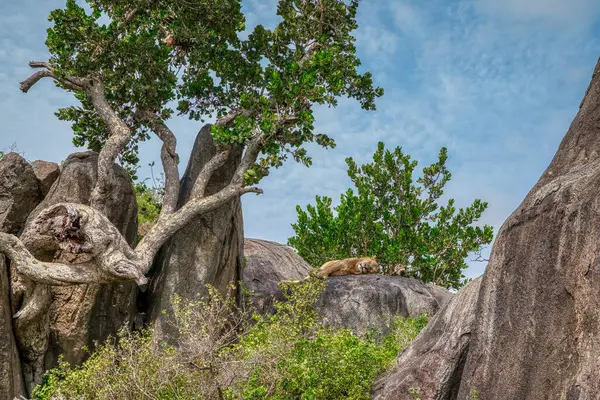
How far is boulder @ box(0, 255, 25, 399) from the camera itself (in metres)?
10.5

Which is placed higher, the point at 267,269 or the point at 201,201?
the point at 201,201

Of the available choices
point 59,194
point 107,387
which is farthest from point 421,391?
point 59,194

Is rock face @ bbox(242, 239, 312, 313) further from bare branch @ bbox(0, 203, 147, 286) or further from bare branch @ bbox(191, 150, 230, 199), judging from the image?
bare branch @ bbox(0, 203, 147, 286)

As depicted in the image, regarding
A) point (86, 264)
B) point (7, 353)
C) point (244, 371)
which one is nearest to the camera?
point (244, 371)

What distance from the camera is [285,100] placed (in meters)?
13.8

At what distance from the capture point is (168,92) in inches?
592

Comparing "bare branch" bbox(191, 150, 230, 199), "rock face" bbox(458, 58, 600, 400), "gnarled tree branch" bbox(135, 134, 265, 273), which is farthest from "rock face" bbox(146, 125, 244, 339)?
"rock face" bbox(458, 58, 600, 400)

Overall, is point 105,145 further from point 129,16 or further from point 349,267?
point 349,267

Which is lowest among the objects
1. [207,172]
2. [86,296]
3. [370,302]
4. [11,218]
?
[86,296]

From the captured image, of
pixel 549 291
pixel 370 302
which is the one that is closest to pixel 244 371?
pixel 549 291

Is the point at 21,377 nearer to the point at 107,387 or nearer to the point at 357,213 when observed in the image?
the point at 107,387

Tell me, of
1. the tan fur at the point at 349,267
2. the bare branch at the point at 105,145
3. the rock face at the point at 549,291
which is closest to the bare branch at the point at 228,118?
the bare branch at the point at 105,145

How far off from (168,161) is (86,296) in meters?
3.98

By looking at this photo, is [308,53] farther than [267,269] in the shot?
No
